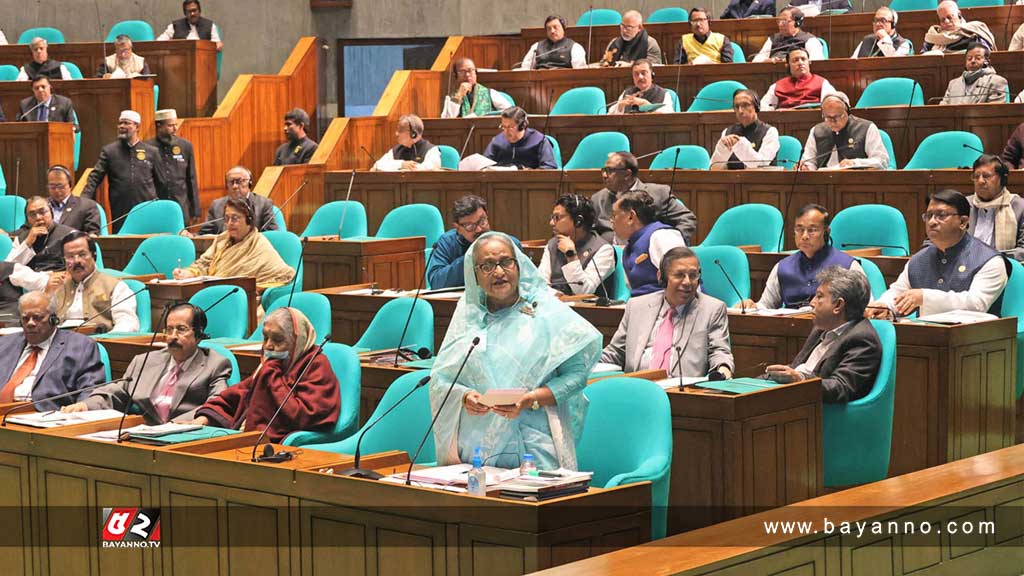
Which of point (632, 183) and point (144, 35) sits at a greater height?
point (144, 35)

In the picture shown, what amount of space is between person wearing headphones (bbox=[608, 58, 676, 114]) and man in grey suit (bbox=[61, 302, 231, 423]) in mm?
3868

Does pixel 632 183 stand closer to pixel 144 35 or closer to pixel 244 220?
pixel 244 220

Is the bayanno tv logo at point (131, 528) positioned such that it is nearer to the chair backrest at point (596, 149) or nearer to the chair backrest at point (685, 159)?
the chair backrest at point (685, 159)

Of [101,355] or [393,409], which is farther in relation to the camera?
[101,355]

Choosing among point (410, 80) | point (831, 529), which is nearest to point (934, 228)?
point (831, 529)

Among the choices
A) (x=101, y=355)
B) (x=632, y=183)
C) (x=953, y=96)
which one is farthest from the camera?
(x=953, y=96)

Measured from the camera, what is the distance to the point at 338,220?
686 cm

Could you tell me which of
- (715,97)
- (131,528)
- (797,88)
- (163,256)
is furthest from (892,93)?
(131,528)

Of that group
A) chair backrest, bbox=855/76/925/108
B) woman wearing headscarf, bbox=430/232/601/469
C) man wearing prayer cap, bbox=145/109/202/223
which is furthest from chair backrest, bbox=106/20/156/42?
woman wearing headscarf, bbox=430/232/601/469

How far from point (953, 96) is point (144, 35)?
18.1 ft

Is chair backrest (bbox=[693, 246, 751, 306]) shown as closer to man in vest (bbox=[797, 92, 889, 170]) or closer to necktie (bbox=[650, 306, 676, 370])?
necktie (bbox=[650, 306, 676, 370])

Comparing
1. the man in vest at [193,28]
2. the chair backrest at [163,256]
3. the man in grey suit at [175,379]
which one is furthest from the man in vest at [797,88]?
the man in grey suit at [175,379]

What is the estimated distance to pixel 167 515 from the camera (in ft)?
10.5

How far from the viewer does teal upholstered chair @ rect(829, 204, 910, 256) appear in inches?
220
